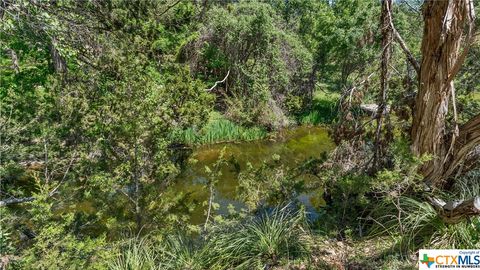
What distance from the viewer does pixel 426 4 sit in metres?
3.04

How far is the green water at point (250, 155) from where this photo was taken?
6466mm

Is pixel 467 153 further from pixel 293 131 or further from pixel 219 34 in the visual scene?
pixel 219 34

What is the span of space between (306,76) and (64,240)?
11496 mm

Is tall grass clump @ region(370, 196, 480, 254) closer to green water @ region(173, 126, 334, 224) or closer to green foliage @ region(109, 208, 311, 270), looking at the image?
green foliage @ region(109, 208, 311, 270)

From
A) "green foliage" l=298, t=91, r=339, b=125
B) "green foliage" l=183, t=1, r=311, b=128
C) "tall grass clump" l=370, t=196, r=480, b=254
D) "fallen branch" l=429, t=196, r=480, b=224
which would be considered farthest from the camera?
"green foliage" l=298, t=91, r=339, b=125

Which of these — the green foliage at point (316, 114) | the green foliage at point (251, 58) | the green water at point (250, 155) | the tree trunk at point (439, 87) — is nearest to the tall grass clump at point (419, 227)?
the tree trunk at point (439, 87)

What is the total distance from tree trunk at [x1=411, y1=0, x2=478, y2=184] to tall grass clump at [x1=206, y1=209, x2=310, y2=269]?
1496mm

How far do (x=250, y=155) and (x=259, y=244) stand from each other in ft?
20.7

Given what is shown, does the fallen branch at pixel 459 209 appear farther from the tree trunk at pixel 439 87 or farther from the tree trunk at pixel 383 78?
the tree trunk at pixel 383 78

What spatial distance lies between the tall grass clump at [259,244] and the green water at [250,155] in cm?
230

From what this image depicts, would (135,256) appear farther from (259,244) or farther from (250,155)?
(250,155)

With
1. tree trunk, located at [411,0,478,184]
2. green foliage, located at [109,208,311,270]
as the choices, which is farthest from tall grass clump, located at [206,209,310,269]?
tree trunk, located at [411,0,478,184]

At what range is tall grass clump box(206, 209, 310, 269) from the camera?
10.3 ft

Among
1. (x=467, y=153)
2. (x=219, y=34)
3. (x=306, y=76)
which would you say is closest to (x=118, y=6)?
(x=219, y=34)
